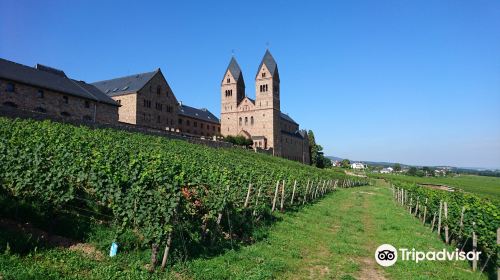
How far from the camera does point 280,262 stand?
31.1ft

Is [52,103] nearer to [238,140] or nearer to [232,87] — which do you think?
[238,140]

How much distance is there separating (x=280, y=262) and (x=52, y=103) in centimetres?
3464

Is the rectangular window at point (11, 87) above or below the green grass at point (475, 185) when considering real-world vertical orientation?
above

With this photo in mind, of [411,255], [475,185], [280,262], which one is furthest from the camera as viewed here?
[475,185]

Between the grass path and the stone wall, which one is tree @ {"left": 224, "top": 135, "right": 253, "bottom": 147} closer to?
the stone wall

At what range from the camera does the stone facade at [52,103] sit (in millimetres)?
32031

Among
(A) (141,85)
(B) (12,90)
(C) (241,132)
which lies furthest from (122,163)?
(C) (241,132)

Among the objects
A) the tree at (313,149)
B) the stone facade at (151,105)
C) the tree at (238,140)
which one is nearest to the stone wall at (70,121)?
the stone facade at (151,105)

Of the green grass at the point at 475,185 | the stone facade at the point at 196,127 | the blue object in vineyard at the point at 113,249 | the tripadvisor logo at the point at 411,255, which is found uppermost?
the stone facade at the point at 196,127

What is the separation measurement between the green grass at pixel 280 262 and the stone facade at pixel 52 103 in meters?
27.5

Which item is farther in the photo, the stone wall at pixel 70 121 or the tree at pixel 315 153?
the tree at pixel 315 153

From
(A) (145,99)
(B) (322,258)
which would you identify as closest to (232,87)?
(A) (145,99)

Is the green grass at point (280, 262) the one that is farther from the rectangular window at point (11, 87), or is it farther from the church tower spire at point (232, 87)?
the church tower spire at point (232, 87)

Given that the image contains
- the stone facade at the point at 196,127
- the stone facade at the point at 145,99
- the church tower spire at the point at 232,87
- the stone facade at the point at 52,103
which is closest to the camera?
the stone facade at the point at 52,103
